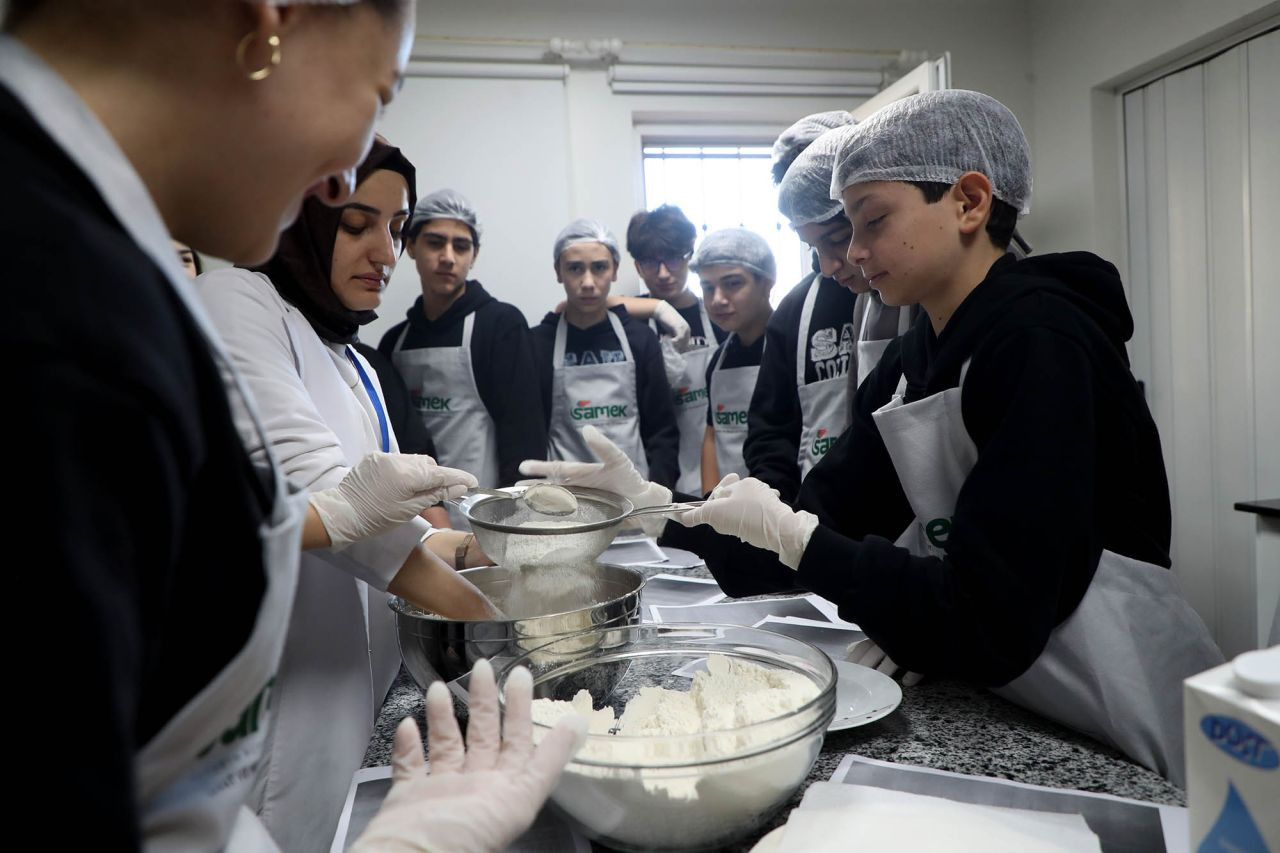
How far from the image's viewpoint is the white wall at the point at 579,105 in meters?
3.70

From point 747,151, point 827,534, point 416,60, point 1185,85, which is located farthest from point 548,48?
point 827,534

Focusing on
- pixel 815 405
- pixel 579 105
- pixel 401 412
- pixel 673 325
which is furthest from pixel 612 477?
pixel 579 105

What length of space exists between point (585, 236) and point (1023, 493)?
2642 millimetres

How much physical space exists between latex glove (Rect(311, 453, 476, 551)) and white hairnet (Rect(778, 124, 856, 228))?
1.29 m

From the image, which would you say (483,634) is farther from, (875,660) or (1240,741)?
(1240,741)

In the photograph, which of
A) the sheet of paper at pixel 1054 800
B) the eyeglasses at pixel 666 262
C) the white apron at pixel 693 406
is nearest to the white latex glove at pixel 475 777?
the sheet of paper at pixel 1054 800

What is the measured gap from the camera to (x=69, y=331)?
A: 0.33 meters

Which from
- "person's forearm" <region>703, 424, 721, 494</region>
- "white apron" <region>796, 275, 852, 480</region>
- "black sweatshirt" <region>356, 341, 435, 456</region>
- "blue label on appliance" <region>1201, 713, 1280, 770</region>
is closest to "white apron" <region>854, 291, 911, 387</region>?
"white apron" <region>796, 275, 852, 480</region>

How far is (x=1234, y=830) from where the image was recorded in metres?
0.49

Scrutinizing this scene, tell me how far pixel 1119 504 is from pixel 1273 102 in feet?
9.28

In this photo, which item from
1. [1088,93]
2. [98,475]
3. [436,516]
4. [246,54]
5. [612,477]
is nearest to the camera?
[98,475]

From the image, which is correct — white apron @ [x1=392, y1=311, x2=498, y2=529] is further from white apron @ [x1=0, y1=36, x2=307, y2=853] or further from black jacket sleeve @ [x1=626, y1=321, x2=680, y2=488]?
white apron @ [x1=0, y1=36, x2=307, y2=853]

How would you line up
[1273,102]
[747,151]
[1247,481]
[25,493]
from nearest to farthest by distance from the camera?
[25,493], [1273,102], [1247,481], [747,151]

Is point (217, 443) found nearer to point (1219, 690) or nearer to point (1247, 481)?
point (1219, 690)
